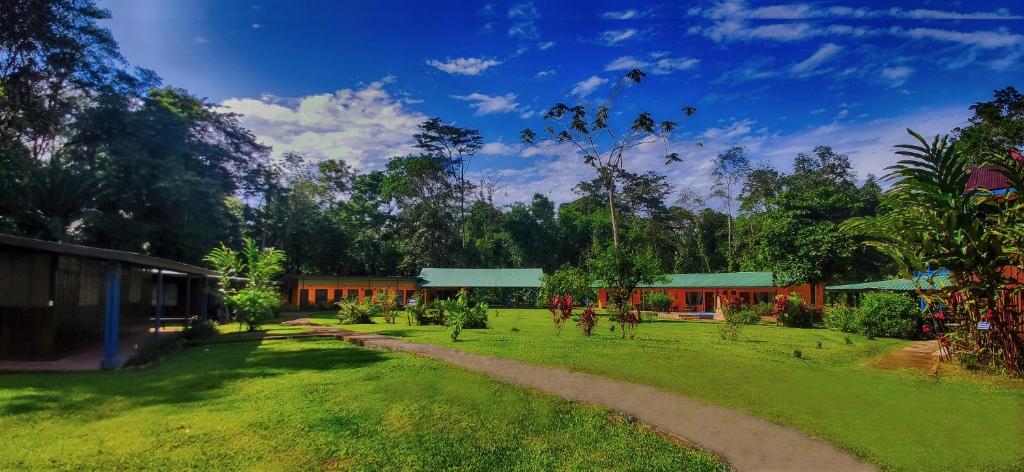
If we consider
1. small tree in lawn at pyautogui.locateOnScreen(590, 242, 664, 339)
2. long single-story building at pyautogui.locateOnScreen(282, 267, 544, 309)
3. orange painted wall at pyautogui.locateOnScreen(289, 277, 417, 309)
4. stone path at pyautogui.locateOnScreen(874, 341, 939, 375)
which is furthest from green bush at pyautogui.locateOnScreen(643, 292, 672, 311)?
stone path at pyautogui.locateOnScreen(874, 341, 939, 375)

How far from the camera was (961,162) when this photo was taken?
883 centimetres

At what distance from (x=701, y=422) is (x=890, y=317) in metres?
15.6

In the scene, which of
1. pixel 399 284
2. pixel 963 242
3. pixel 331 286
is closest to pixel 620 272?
pixel 963 242

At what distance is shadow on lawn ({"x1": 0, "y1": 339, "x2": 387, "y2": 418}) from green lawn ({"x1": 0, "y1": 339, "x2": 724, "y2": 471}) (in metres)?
0.03

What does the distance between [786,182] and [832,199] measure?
49.3 ft

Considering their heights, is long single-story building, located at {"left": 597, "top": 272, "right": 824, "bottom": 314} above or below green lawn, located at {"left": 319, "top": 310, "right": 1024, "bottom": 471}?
above

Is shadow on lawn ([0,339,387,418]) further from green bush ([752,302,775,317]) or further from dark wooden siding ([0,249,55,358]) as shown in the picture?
green bush ([752,302,775,317])

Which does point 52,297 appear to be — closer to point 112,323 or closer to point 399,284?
point 112,323

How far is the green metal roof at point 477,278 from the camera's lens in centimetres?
4184

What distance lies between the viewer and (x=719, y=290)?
120 feet

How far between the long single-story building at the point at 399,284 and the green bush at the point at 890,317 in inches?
743

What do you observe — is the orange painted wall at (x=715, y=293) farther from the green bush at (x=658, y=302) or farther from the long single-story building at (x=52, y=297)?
the long single-story building at (x=52, y=297)

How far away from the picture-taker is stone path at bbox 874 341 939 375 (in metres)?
9.91

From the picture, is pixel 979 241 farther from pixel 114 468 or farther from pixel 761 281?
pixel 761 281
